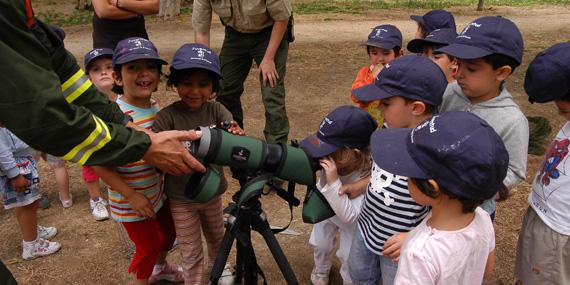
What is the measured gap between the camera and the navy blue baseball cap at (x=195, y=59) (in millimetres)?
2396

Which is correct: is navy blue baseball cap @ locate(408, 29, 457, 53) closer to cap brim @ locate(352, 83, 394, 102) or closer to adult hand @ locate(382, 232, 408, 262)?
cap brim @ locate(352, 83, 394, 102)

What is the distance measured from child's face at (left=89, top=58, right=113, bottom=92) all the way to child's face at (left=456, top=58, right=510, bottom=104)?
239cm

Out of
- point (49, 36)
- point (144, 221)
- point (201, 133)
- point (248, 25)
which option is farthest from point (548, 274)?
point (248, 25)

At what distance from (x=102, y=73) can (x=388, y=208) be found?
2333mm

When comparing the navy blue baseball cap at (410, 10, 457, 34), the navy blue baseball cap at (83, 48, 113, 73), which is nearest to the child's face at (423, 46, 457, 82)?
the navy blue baseball cap at (410, 10, 457, 34)

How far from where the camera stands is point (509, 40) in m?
2.17

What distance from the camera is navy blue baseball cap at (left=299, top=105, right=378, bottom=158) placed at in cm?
224

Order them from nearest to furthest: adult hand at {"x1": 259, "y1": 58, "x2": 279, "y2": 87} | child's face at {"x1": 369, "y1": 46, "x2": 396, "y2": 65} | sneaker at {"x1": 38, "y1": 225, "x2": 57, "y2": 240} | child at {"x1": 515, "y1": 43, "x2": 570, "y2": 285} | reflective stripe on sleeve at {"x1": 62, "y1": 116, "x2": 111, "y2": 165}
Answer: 1. reflective stripe on sleeve at {"x1": 62, "y1": 116, "x2": 111, "y2": 165}
2. child at {"x1": 515, "y1": 43, "x2": 570, "y2": 285}
3. sneaker at {"x1": 38, "y1": 225, "x2": 57, "y2": 240}
4. child's face at {"x1": 369, "y1": 46, "x2": 396, "y2": 65}
5. adult hand at {"x1": 259, "y1": 58, "x2": 279, "y2": 87}

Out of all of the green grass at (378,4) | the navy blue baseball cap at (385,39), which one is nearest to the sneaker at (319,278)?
the navy blue baseball cap at (385,39)

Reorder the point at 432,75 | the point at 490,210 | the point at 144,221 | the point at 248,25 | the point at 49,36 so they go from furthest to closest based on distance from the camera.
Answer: the point at 248,25
the point at 144,221
the point at 490,210
the point at 432,75
the point at 49,36

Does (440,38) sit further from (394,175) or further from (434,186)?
(434,186)

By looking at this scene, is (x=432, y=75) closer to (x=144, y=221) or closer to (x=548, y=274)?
(x=548, y=274)

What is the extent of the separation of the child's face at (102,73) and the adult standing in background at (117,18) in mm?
196

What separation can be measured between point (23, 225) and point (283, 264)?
2051 millimetres
